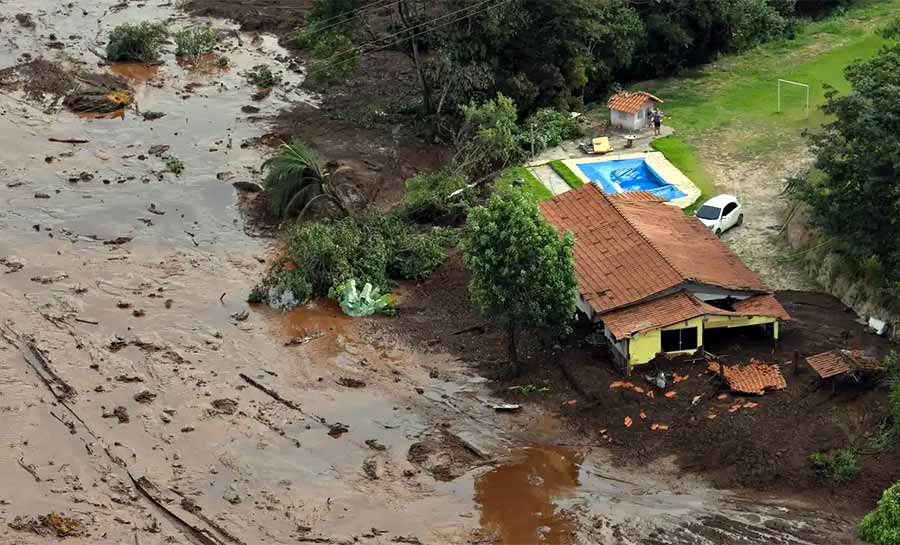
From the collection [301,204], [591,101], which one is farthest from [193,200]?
[591,101]

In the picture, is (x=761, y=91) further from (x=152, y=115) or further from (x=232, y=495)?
(x=232, y=495)

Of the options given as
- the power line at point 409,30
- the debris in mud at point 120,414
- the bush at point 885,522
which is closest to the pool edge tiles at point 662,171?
the power line at point 409,30

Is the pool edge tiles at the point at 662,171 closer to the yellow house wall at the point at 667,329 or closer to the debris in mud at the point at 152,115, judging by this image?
the yellow house wall at the point at 667,329

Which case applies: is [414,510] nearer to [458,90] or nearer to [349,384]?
[349,384]

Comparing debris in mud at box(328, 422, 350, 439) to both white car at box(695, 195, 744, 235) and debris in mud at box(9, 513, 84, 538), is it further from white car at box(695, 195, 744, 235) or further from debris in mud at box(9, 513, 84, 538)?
white car at box(695, 195, 744, 235)

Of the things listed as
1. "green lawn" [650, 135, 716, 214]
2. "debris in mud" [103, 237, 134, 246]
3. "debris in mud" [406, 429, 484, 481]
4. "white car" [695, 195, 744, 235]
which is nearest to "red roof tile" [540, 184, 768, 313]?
"white car" [695, 195, 744, 235]

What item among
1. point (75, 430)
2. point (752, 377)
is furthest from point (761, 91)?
Result: point (75, 430)

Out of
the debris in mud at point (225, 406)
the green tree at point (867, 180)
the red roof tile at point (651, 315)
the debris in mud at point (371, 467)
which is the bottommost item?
the debris in mud at point (371, 467)
